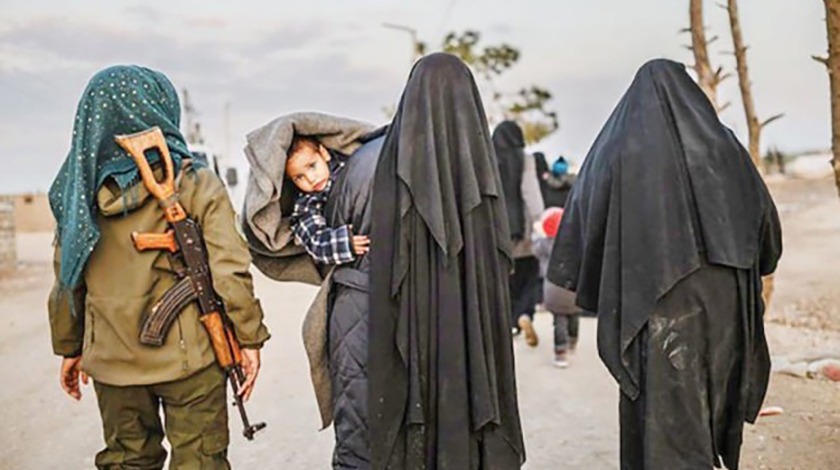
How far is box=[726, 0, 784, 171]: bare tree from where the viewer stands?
6.73 m

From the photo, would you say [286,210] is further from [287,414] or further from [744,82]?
[744,82]

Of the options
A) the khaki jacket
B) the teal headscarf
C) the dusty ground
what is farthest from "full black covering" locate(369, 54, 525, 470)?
the dusty ground

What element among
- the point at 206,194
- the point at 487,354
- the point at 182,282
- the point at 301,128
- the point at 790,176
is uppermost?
the point at 301,128

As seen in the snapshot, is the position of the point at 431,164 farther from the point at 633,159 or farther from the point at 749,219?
the point at 749,219

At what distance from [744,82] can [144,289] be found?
568cm

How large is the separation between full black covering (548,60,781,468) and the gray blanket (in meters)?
1.02

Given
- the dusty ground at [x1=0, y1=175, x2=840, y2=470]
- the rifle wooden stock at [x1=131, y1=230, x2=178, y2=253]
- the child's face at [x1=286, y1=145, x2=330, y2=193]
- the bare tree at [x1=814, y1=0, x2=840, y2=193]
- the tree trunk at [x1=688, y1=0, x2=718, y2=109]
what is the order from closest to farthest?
the rifle wooden stock at [x1=131, y1=230, x2=178, y2=253], the child's face at [x1=286, y1=145, x2=330, y2=193], the dusty ground at [x1=0, y1=175, x2=840, y2=470], the bare tree at [x1=814, y1=0, x2=840, y2=193], the tree trunk at [x1=688, y1=0, x2=718, y2=109]

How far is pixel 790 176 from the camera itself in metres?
31.7

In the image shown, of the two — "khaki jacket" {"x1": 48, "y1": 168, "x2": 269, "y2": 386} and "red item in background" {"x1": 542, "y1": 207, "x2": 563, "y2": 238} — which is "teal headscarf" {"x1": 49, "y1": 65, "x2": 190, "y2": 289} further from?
"red item in background" {"x1": 542, "y1": 207, "x2": 563, "y2": 238}

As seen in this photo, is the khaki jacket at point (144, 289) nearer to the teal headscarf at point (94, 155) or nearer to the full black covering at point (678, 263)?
the teal headscarf at point (94, 155)

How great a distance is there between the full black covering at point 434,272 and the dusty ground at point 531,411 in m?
1.47

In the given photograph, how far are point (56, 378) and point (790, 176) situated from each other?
3068 cm

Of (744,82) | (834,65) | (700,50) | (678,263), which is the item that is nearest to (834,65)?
(834,65)

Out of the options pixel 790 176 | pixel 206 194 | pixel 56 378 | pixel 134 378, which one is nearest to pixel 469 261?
pixel 206 194
